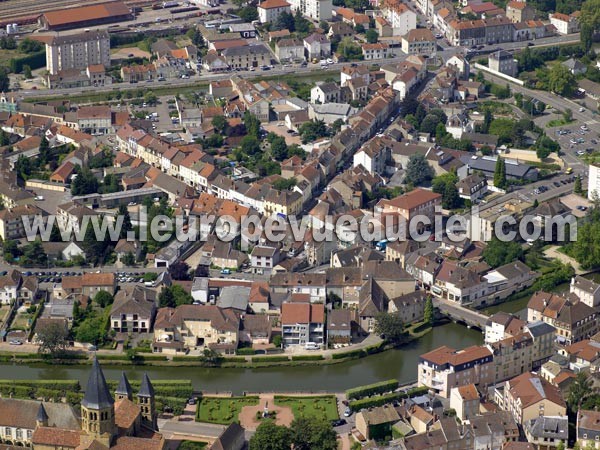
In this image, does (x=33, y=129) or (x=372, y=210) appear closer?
(x=372, y=210)

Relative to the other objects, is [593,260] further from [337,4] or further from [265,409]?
[337,4]

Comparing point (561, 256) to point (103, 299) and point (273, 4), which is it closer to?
point (103, 299)

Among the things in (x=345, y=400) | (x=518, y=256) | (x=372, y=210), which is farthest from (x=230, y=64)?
(x=345, y=400)

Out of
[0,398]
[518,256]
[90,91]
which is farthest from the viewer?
[90,91]

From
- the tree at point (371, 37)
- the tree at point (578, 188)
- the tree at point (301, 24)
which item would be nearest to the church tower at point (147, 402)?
the tree at point (578, 188)

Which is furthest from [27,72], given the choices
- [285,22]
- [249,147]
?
[249,147]

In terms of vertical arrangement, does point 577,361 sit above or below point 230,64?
below
